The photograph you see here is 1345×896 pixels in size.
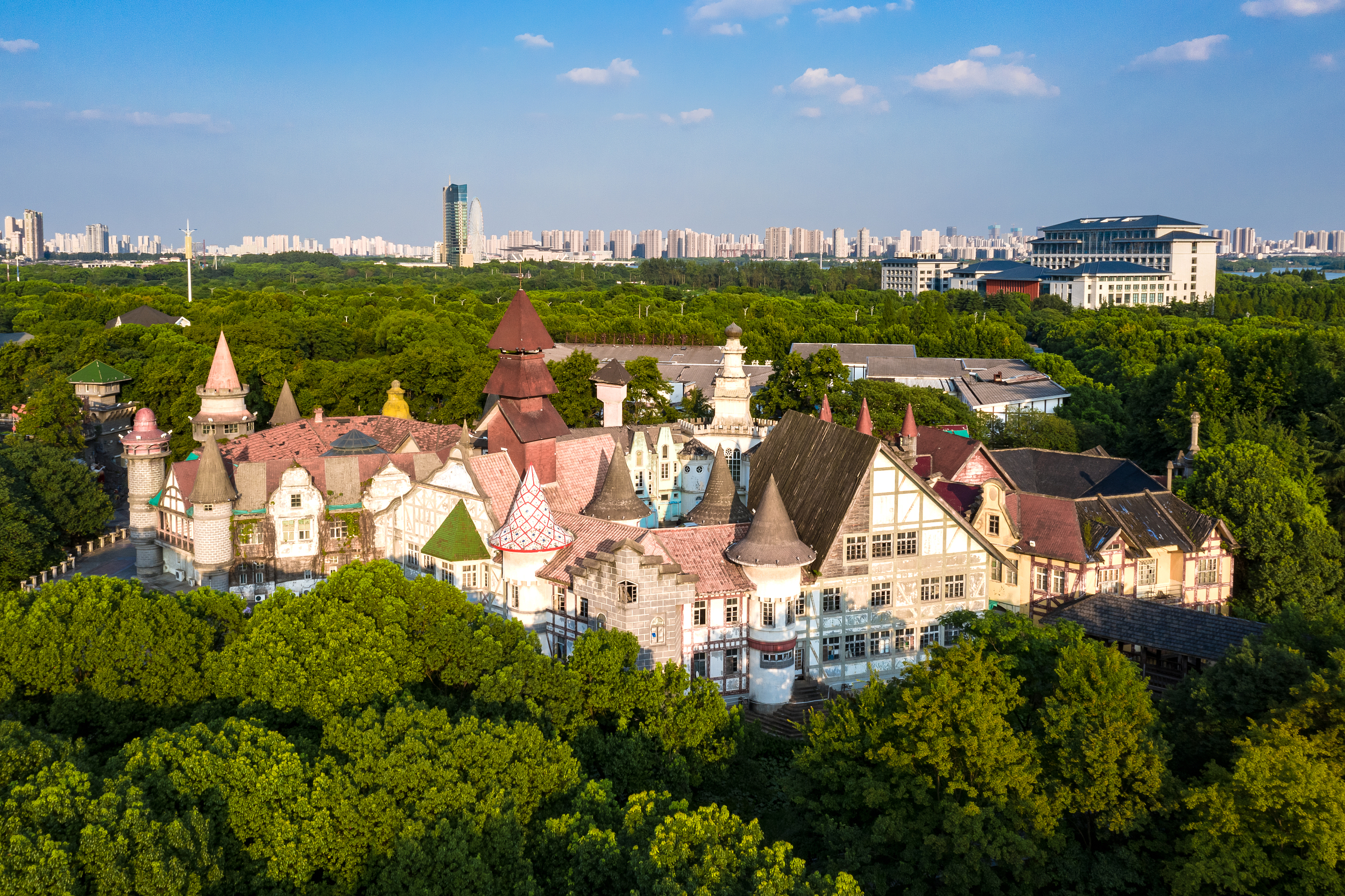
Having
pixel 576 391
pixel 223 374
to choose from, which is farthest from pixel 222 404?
pixel 576 391

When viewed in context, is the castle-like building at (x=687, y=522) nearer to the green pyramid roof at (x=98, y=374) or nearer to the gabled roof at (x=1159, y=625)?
the gabled roof at (x=1159, y=625)

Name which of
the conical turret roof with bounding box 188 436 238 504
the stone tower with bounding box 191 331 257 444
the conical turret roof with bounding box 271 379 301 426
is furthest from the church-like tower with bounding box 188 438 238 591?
the conical turret roof with bounding box 271 379 301 426

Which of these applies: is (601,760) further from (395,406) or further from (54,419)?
(54,419)

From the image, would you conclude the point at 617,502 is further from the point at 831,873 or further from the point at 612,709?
the point at 831,873

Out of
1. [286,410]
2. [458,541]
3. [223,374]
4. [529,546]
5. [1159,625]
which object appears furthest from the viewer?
[286,410]

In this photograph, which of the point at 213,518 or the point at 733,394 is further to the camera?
the point at 733,394

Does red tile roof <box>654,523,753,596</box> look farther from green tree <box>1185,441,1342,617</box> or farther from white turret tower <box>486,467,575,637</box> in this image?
green tree <box>1185,441,1342,617</box>
